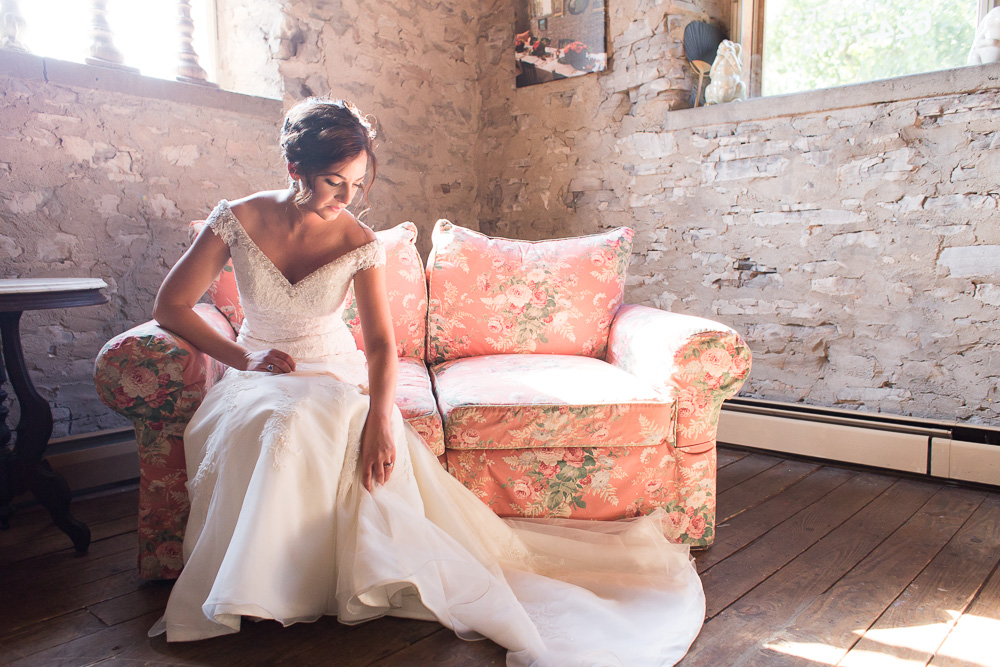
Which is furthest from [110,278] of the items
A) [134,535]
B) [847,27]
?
[847,27]

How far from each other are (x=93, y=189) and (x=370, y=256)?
1.35m

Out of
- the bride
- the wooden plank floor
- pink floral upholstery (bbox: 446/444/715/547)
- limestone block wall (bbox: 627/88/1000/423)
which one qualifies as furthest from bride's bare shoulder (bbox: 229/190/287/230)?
limestone block wall (bbox: 627/88/1000/423)

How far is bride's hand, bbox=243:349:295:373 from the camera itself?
1.72m

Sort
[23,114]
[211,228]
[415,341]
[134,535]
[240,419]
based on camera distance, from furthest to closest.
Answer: [415,341] < [23,114] < [134,535] < [211,228] < [240,419]

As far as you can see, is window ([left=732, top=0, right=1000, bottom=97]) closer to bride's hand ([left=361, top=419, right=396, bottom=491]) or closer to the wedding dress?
the wedding dress

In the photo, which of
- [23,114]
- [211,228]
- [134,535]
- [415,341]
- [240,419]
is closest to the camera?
[240,419]

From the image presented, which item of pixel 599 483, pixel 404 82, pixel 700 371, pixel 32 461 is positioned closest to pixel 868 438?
pixel 700 371

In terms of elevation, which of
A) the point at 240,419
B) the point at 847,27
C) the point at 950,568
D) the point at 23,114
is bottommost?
the point at 950,568

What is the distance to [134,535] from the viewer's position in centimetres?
212

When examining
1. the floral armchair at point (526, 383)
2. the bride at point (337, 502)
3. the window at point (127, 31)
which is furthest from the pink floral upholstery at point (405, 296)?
the window at point (127, 31)

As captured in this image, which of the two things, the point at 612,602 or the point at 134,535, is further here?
the point at 134,535

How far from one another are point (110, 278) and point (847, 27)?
3.17 meters

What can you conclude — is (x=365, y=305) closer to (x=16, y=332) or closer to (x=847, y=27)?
(x=16, y=332)

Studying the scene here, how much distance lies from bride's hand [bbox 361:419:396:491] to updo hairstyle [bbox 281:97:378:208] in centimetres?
62
